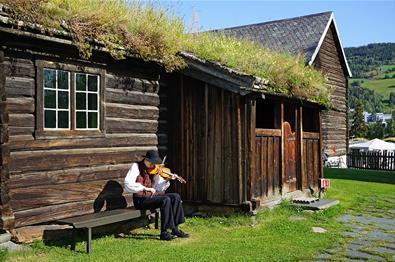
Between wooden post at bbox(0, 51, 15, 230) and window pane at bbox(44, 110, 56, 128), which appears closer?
wooden post at bbox(0, 51, 15, 230)

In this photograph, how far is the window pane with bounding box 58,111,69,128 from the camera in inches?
307

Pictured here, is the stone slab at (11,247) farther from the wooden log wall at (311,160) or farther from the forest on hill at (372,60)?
the forest on hill at (372,60)

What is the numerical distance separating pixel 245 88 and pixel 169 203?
2.69 metres

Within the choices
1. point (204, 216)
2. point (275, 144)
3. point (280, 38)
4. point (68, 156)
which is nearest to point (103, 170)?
point (68, 156)

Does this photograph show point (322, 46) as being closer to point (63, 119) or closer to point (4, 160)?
point (63, 119)

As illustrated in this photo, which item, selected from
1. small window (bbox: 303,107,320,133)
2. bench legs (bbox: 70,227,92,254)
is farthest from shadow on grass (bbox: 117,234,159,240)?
small window (bbox: 303,107,320,133)

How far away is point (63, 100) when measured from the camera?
7867 millimetres

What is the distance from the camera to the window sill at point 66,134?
24.2 feet

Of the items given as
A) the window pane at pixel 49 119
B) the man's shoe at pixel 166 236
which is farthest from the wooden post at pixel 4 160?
the man's shoe at pixel 166 236

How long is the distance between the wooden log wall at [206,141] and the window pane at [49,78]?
10.8ft

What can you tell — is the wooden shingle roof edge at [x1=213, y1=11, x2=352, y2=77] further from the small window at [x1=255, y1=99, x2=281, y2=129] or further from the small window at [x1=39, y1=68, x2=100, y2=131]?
the small window at [x1=39, y1=68, x2=100, y2=131]

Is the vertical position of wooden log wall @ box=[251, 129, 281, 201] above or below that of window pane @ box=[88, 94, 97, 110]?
below

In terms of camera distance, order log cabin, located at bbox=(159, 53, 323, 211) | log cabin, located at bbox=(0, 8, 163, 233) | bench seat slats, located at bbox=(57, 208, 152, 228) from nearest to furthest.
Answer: log cabin, located at bbox=(0, 8, 163, 233) → bench seat slats, located at bbox=(57, 208, 152, 228) → log cabin, located at bbox=(159, 53, 323, 211)

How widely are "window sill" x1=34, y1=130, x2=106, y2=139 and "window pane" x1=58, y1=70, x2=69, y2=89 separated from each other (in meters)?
0.73
